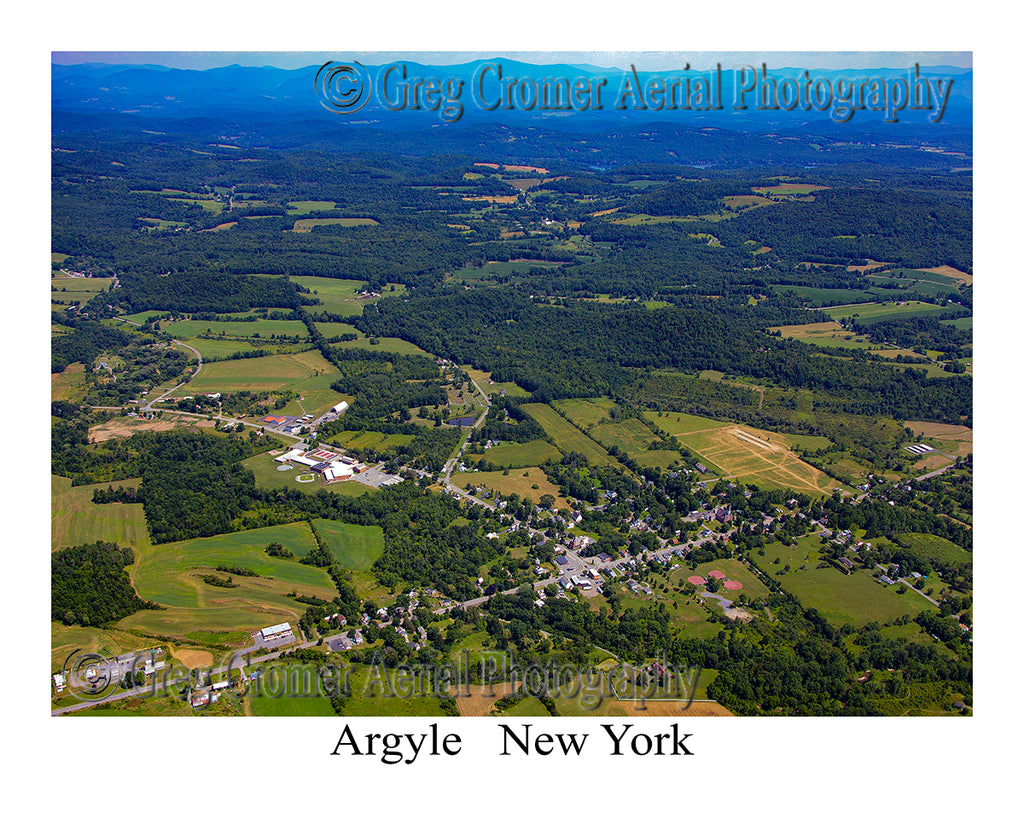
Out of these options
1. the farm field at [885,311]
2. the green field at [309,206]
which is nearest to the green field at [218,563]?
the farm field at [885,311]

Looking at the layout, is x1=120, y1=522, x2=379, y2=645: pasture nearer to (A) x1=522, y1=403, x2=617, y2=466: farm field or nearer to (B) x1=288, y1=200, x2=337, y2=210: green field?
(A) x1=522, y1=403, x2=617, y2=466: farm field

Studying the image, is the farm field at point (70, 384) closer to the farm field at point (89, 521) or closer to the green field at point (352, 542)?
the farm field at point (89, 521)

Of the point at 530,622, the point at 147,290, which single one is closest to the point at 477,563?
the point at 530,622

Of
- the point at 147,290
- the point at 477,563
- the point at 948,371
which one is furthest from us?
the point at 147,290

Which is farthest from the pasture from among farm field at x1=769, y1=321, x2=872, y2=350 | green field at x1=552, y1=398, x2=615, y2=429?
farm field at x1=769, y1=321, x2=872, y2=350

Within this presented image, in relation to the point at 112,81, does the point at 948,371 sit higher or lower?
lower

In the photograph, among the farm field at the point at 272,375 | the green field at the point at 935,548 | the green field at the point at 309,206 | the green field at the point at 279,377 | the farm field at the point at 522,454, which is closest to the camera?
the green field at the point at 935,548

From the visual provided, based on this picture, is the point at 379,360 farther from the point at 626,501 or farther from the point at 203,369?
the point at 626,501
